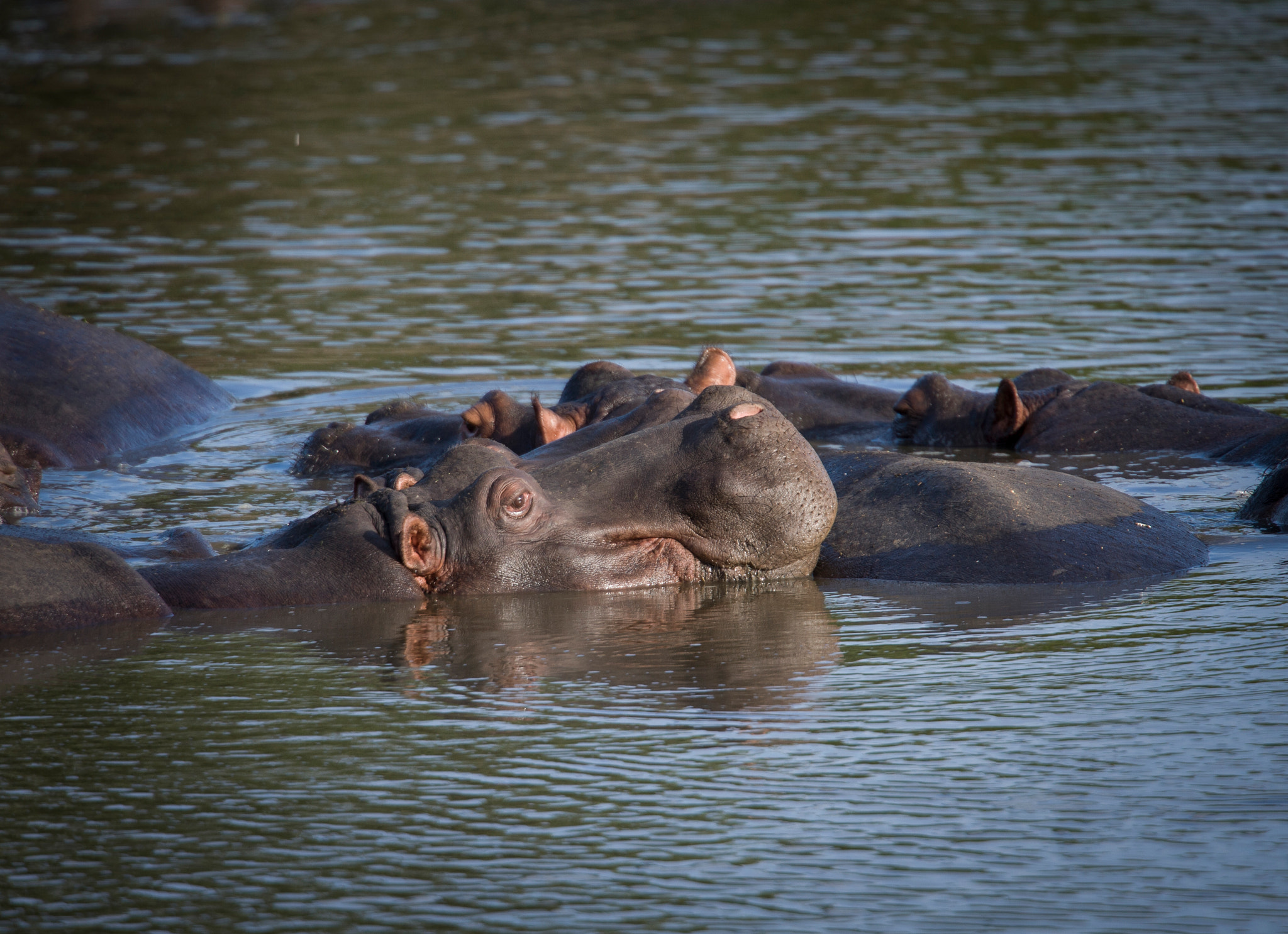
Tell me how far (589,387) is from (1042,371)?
8.46ft

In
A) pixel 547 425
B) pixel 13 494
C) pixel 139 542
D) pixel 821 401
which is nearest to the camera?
pixel 139 542

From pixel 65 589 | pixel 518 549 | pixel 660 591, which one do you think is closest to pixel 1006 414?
pixel 660 591

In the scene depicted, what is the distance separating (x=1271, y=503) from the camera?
664 cm

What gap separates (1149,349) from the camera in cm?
1076

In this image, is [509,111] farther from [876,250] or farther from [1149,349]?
[1149,349]

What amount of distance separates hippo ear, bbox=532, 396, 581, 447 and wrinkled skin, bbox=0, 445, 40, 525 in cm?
197

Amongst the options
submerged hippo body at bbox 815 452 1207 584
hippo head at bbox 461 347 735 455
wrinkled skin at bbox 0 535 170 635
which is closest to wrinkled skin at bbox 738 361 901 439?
hippo head at bbox 461 347 735 455

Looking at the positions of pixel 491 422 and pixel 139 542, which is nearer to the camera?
pixel 139 542

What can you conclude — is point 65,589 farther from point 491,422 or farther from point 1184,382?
point 1184,382

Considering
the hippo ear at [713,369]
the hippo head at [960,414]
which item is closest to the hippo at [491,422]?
the hippo ear at [713,369]

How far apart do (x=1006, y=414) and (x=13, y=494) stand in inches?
179

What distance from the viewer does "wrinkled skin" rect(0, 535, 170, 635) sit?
17.4 feet

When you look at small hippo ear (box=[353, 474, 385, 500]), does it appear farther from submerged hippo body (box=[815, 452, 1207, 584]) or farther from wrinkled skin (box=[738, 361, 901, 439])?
wrinkled skin (box=[738, 361, 901, 439])

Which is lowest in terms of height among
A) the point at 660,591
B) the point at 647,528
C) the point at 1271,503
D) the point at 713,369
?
the point at 660,591
